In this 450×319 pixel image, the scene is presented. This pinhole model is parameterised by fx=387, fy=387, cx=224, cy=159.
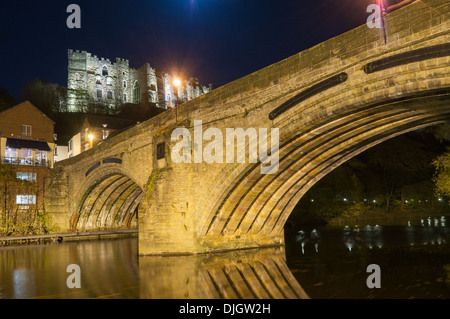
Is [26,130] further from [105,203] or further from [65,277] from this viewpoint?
[65,277]

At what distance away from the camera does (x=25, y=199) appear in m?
34.0

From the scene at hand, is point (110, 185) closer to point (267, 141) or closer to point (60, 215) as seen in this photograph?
point (60, 215)

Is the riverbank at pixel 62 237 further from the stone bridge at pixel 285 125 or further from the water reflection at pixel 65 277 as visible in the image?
the water reflection at pixel 65 277

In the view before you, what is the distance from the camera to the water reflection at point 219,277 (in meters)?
9.23

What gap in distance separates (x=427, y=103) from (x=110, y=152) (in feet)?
64.3

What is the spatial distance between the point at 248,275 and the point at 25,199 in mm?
29046

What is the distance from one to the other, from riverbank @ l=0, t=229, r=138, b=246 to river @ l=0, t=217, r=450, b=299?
12.4 meters

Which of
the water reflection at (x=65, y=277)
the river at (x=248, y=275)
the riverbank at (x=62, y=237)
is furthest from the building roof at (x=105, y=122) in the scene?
the river at (x=248, y=275)

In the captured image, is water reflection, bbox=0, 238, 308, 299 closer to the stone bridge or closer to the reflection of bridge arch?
the stone bridge

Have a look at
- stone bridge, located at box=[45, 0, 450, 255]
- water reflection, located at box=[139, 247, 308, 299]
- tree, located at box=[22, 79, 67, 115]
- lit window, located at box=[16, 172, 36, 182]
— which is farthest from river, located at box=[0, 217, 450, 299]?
tree, located at box=[22, 79, 67, 115]

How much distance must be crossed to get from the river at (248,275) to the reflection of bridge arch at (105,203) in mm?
12073

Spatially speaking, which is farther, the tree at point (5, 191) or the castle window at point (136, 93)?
the castle window at point (136, 93)

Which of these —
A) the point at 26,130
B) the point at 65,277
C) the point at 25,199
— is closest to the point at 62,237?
the point at 25,199

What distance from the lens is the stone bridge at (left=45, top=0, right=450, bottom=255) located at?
928cm
